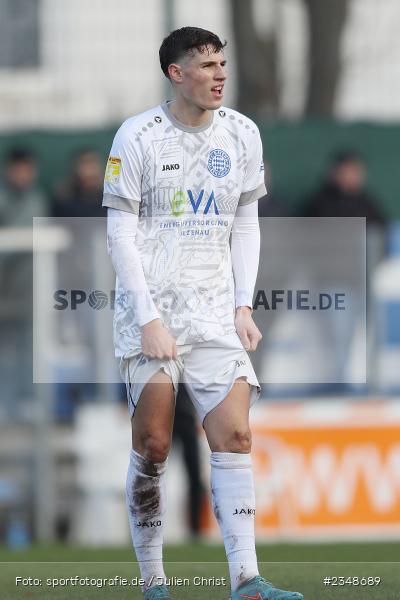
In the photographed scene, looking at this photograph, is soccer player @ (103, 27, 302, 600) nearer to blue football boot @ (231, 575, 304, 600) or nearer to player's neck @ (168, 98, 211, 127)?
player's neck @ (168, 98, 211, 127)

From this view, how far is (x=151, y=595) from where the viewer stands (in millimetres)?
6406

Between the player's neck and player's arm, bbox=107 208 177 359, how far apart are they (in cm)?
43

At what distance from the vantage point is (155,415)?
634 cm

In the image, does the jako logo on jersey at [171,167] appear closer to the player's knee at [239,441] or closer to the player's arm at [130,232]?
the player's arm at [130,232]

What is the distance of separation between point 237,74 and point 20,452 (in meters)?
6.54

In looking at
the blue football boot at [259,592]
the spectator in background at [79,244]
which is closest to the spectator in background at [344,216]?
the spectator in background at [79,244]

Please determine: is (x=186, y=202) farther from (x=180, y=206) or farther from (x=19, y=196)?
(x=19, y=196)

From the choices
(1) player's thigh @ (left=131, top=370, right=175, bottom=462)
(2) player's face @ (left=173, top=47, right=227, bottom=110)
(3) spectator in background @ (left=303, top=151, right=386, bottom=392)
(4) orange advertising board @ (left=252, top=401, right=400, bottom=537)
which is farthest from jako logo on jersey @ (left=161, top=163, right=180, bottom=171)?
(4) orange advertising board @ (left=252, top=401, right=400, bottom=537)

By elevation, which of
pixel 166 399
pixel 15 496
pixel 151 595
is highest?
pixel 166 399

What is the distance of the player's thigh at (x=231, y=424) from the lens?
6293 mm

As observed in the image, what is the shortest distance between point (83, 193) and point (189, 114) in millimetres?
6103

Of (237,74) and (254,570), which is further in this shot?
(237,74)

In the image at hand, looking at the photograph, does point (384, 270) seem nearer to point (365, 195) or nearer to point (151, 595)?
point (365, 195)

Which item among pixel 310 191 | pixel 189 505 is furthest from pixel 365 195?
pixel 189 505
